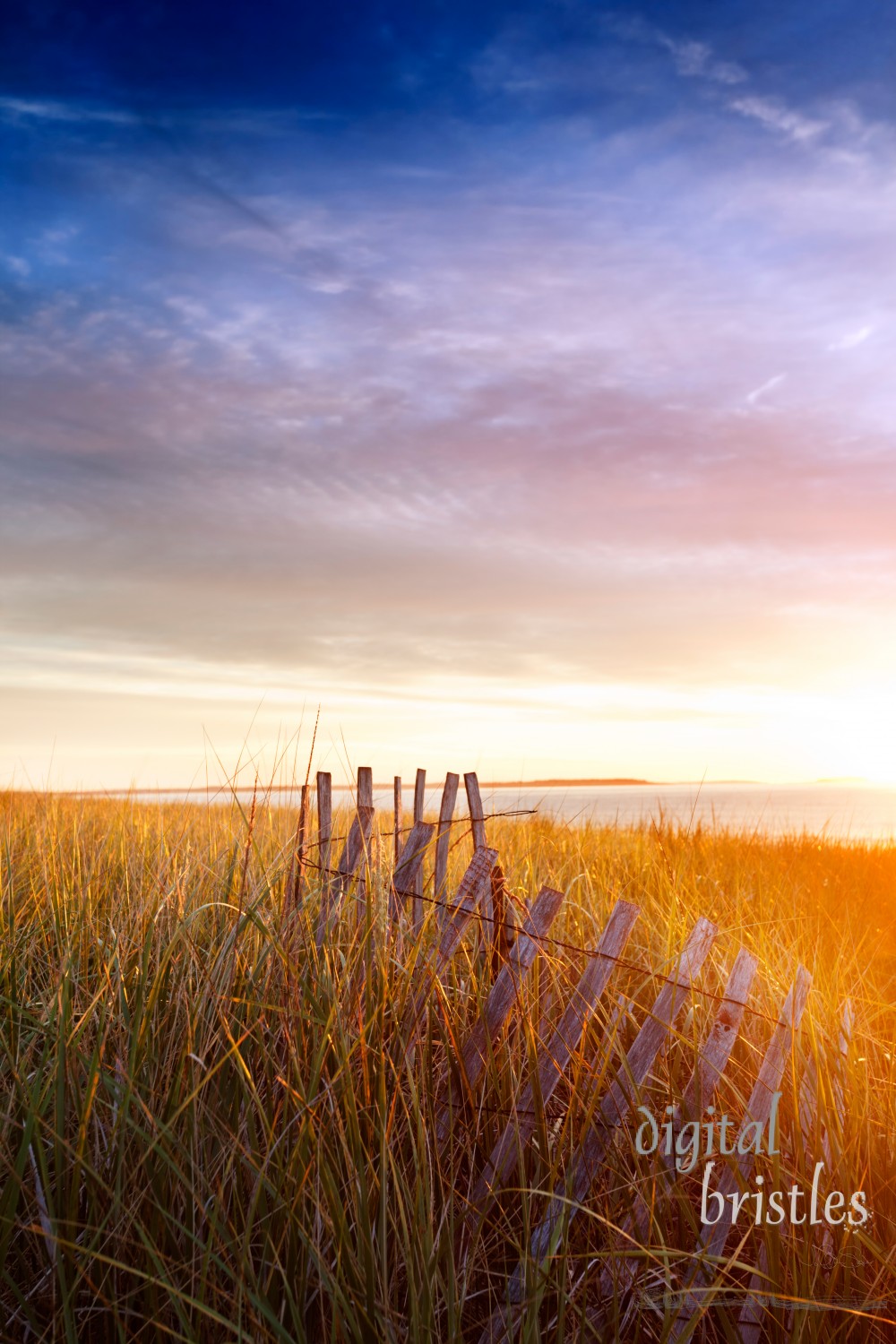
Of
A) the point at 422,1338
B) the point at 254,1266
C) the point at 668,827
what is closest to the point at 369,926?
the point at 254,1266

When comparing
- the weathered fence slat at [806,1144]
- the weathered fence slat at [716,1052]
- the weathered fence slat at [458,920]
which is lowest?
the weathered fence slat at [806,1144]

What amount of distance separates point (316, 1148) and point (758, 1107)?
1.57 metres

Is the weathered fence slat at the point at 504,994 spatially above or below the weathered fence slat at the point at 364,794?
below

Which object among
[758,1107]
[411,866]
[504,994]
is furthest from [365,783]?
[758,1107]

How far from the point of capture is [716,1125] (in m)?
3.15

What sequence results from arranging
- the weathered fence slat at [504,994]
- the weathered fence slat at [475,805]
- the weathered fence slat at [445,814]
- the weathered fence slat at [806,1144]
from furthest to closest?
A: 1. the weathered fence slat at [475,805]
2. the weathered fence slat at [445,814]
3. the weathered fence slat at [504,994]
4. the weathered fence slat at [806,1144]

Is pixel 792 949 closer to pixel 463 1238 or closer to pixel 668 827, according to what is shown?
pixel 463 1238

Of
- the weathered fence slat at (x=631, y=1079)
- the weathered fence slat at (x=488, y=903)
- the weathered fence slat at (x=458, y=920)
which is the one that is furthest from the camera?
the weathered fence slat at (x=488, y=903)

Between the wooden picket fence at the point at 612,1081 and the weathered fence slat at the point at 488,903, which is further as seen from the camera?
the weathered fence slat at the point at 488,903

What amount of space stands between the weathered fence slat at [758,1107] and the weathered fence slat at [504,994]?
2.78 ft

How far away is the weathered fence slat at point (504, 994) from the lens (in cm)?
293

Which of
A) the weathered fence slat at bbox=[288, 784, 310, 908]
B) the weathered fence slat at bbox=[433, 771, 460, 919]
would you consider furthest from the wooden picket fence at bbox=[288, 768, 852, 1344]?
the weathered fence slat at bbox=[433, 771, 460, 919]

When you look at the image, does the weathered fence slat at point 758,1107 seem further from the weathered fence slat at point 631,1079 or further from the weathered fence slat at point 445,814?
the weathered fence slat at point 445,814

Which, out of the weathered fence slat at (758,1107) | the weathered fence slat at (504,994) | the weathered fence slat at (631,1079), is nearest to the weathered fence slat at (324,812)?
the weathered fence slat at (504,994)
